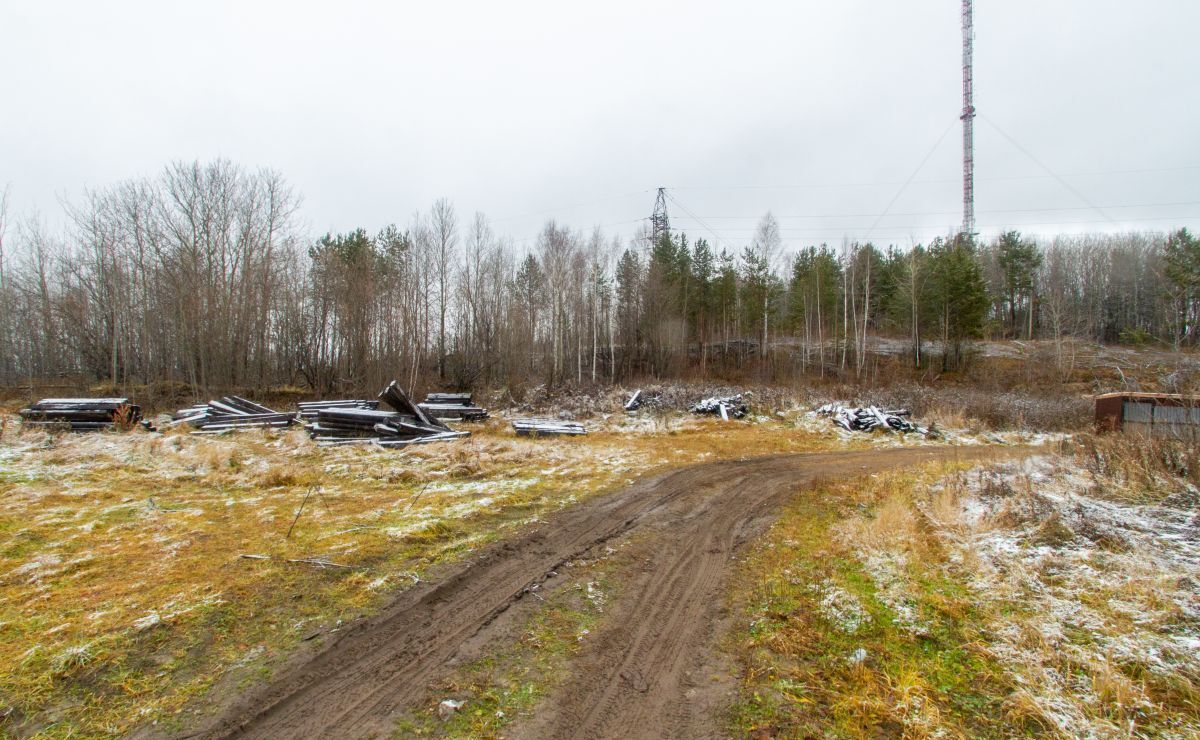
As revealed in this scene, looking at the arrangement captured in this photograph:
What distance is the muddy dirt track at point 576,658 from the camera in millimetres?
2959

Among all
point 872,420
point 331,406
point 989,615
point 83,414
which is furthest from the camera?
point 331,406

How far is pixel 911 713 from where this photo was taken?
301 cm

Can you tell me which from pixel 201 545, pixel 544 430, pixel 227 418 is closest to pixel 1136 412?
pixel 544 430

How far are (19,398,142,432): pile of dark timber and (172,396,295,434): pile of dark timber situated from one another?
1622 mm

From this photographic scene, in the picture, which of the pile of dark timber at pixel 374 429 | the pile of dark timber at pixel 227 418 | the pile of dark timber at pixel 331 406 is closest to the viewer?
the pile of dark timber at pixel 374 429

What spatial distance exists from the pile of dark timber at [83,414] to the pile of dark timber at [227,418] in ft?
5.32

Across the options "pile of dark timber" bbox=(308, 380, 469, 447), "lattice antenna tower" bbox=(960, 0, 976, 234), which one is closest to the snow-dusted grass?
"pile of dark timber" bbox=(308, 380, 469, 447)

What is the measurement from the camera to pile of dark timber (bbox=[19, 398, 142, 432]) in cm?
1523

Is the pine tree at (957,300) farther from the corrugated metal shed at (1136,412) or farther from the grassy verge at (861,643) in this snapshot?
the grassy verge at (861,643)

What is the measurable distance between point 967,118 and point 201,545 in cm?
6612

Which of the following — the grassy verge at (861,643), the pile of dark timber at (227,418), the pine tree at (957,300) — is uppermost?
the pine tree at (957,300)

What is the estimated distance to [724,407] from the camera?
20.4 meters

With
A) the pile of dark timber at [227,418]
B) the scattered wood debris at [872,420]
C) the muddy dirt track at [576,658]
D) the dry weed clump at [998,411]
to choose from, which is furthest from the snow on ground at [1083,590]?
the pile of dark timber at [227,418]

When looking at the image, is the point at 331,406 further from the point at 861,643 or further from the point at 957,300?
the point at 957,300
